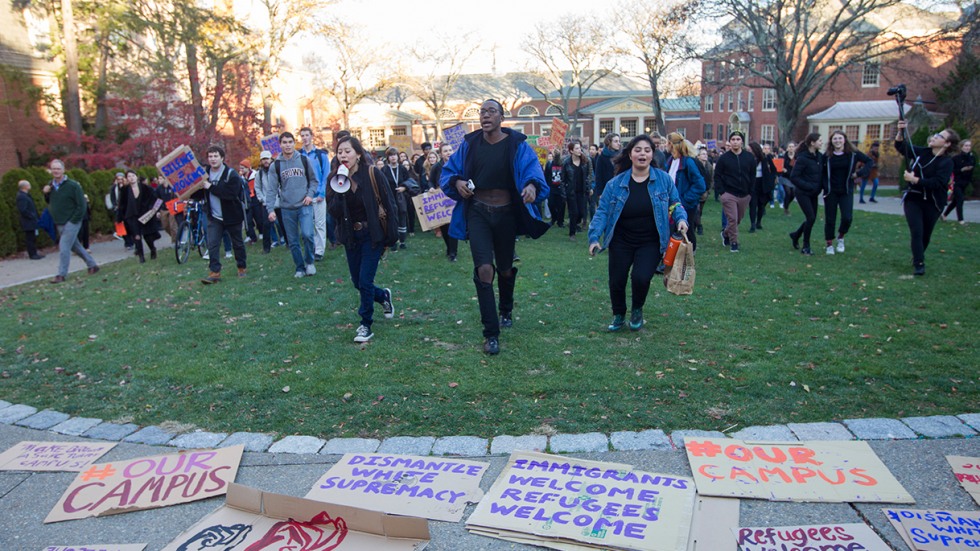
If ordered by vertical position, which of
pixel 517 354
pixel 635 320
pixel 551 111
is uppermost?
pixel 551 111

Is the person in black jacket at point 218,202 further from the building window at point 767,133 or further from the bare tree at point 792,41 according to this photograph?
the building window at point 767,133

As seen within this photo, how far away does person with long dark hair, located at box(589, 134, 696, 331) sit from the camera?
19.8ft

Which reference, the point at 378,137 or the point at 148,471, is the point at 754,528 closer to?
the point at 148,471

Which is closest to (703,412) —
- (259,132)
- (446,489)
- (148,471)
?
(446,489)

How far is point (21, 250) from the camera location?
16125mm

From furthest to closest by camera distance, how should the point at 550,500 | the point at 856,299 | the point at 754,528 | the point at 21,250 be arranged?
the point at 21,250 → the point at 856,299 → the point at 550,500 → the point at 754,528

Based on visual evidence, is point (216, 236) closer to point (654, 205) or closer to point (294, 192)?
point (294, 192)

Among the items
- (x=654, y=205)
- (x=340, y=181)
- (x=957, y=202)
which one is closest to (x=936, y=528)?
(x=654, y=205)

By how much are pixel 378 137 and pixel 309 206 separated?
5993 cm

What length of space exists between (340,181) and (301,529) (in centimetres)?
376

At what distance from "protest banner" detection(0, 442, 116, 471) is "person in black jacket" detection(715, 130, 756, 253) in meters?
9.66

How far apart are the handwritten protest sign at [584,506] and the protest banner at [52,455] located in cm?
262

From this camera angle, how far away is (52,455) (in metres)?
4.38

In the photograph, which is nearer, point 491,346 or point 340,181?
point 491,346
